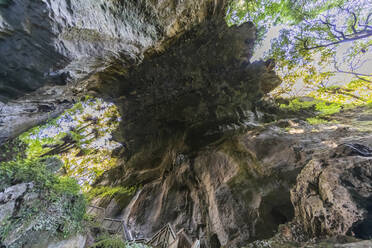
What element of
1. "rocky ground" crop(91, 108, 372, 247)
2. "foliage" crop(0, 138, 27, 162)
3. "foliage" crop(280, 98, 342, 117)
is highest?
"foliage" crop(280, 98, 342, 117)

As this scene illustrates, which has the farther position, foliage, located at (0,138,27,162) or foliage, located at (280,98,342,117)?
foliage, located at (280,98,342,117)

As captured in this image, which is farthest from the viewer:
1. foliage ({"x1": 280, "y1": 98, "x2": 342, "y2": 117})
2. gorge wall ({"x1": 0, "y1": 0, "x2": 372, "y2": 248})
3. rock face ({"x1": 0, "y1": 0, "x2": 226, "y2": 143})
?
foliage ({"x1": 280, "y1": 98, "x2": 342, "y2": 117})

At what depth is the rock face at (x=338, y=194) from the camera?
2719 mm

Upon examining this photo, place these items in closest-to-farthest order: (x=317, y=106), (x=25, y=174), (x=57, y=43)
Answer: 1. (x=57, y=43)
2. (x=25, y=174)
3. (x=317, y=106)

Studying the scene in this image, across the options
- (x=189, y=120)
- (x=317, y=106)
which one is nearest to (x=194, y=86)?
(x=189, y=120)

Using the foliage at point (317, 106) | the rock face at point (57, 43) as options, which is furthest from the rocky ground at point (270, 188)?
the rock face at point (57, 43)

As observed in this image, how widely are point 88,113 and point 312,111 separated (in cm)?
1587

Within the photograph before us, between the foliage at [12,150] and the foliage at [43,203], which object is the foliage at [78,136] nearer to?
the foliage at [12,150]

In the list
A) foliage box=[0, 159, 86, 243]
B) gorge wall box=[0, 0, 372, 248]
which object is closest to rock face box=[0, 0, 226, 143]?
gorge wall box=[0, 0, 372, 248]

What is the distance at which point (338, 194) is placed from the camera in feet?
10.1

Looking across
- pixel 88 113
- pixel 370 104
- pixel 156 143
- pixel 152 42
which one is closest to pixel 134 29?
pixel 152 42

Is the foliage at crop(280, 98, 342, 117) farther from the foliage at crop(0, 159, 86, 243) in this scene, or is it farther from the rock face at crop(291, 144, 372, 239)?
the foliage at crop(0, 159, 86, 243)

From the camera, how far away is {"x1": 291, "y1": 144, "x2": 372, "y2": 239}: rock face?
8.92 feet

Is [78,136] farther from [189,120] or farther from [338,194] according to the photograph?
[338,194]
